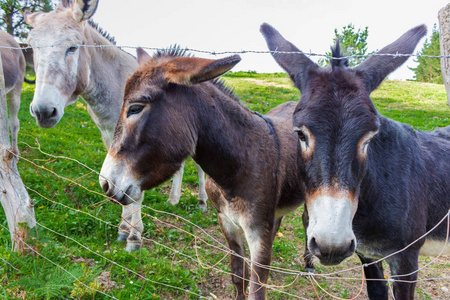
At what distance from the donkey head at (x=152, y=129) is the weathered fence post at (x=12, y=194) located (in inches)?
39.8

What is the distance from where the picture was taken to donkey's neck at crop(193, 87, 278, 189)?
237 cm

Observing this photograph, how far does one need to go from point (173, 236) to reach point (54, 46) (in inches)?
99.4

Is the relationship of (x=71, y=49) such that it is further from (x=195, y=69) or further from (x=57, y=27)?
(x=195, y=69)

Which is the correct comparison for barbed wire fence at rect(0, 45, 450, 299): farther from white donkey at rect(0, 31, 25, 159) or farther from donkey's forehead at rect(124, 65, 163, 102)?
white donkey at rect(0, 31, 25, 159)

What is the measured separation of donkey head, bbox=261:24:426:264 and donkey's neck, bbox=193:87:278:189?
1.89 feet

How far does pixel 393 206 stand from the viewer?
83.3 inches

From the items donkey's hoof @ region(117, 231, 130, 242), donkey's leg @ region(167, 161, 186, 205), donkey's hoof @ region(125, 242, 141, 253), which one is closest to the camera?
donkey's hoof @ region(125, 242, 141, 253)

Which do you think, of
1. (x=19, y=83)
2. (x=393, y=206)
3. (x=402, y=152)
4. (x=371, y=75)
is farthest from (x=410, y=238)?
(x=19, y=83)

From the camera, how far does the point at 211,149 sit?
241 centimetres

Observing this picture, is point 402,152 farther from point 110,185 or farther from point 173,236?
point 173,236

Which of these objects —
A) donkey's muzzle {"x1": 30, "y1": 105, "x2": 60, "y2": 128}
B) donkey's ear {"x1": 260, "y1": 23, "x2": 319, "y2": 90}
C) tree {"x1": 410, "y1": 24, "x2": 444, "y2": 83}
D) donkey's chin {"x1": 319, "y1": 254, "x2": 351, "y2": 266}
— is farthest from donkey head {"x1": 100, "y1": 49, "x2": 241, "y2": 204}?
tree {"x1": 410, "y1": 24, "x2": 444, "y2": 83}

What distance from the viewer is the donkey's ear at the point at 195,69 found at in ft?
6.37

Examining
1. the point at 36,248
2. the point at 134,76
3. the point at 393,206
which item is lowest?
the point at 36,248

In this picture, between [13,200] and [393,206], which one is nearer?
[393,206]
